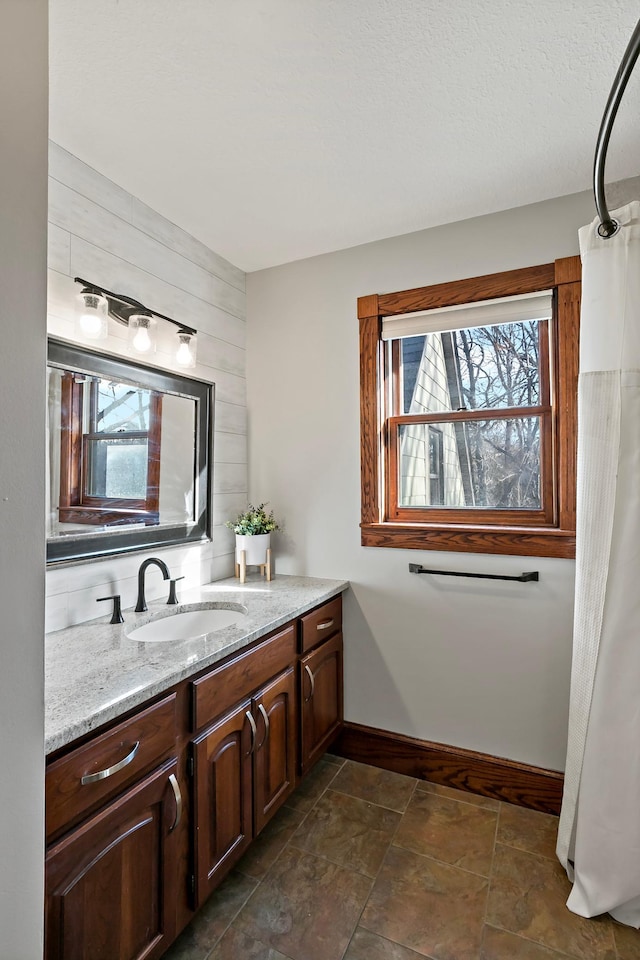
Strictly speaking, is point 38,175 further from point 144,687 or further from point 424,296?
point 424,296

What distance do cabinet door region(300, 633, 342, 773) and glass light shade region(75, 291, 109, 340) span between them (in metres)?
1.46

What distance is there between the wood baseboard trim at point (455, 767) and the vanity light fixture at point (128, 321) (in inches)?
75.5

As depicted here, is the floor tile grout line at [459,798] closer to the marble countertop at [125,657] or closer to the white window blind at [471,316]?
the marble countertop at [125,657]

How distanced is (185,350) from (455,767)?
7.10ft

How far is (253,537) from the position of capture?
2316mm

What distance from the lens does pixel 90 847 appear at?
1072mm

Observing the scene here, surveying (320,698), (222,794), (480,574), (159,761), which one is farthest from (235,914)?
(480,574)

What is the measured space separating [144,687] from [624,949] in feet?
5.11

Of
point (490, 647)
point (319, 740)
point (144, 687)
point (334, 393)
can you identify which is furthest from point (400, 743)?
point (334, 393)

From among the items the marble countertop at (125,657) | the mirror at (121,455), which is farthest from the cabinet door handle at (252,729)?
the mirror at (121,455)

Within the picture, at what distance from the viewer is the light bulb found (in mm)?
1876

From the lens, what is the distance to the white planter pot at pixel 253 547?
7.59 ft

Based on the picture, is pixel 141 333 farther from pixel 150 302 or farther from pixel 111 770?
pixel 111 770

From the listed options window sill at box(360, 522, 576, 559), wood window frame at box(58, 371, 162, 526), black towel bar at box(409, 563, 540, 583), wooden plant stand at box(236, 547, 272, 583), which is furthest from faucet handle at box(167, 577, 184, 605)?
black towel bar at box(409, 563, 540, 583)
